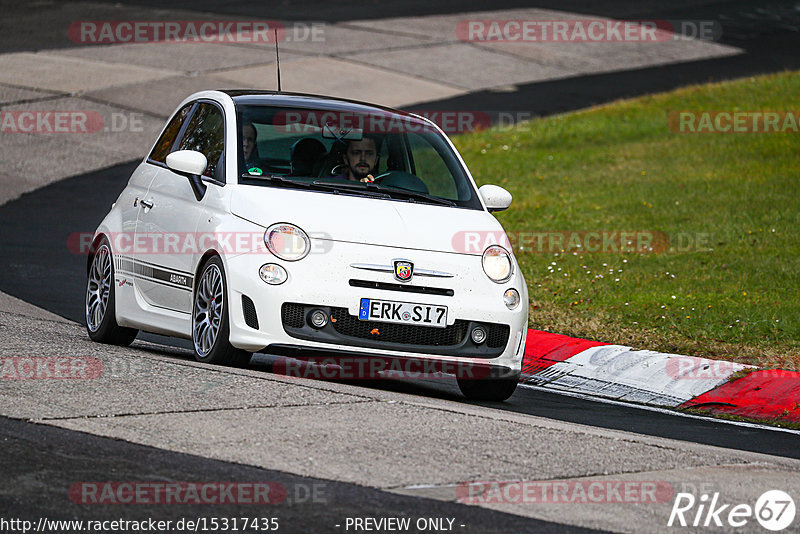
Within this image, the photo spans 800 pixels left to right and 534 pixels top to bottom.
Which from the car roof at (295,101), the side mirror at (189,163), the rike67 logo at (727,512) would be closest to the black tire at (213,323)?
the side mirror at (189,163)

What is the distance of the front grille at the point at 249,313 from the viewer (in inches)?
312

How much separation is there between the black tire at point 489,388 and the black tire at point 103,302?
2361 millimetres

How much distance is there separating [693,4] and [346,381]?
3108 centimetres

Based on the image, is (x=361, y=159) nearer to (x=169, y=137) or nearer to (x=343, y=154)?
(x=343, y=154)

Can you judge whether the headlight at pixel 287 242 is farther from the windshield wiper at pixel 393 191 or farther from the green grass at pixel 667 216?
the green grass at pixel 667 216

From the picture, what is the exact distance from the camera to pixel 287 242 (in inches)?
314

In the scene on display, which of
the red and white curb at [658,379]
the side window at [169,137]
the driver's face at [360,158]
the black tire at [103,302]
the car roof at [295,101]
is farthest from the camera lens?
the side window at [169,137]

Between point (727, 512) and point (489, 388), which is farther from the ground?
point (727, 512)

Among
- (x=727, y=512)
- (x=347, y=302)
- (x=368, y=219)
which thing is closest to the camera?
(x=727, y=512)

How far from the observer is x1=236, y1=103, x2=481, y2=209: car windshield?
28.8 ft

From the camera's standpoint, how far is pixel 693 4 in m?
37.8

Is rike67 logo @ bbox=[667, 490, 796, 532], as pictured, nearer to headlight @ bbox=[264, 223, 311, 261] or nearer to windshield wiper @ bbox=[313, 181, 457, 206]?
headlight @ bbox=[264, 223, 311, 261]

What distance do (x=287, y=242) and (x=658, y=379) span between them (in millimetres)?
3248

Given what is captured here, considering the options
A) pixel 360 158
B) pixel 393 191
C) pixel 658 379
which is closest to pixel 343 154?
pixel 360 158
